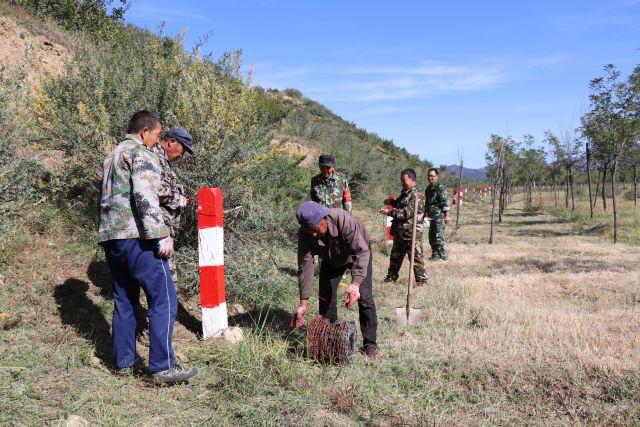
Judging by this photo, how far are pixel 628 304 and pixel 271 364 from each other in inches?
199

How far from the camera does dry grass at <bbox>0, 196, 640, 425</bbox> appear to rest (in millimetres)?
2990

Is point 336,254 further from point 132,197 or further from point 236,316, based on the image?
point 132,197

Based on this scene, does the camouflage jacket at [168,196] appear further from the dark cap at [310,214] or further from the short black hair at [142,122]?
the dark cap at [310,214]

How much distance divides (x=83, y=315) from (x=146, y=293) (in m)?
1.17

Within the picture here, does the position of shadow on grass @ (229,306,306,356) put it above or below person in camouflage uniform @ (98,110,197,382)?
below

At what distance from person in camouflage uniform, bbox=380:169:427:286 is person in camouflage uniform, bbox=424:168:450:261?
6.47 ft

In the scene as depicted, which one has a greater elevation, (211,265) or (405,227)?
(405,227)

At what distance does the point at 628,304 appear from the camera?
6137 millimetres

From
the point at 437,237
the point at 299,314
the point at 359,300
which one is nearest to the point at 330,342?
the point at 299,314

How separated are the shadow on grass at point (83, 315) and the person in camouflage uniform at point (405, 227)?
4171 mm

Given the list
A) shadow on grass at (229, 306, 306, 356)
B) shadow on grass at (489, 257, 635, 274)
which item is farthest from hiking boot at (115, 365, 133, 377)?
shadow on grass at (489, 257, 635, 274)

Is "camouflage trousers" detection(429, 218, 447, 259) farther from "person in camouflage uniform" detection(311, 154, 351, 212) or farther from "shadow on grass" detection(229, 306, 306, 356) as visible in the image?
"shadow on grass" detection(229, 306, 306, 356)

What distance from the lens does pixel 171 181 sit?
3.67 meters

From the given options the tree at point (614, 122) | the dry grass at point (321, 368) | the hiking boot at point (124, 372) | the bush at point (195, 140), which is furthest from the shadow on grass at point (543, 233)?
the hiking boot at point (124, 372)
